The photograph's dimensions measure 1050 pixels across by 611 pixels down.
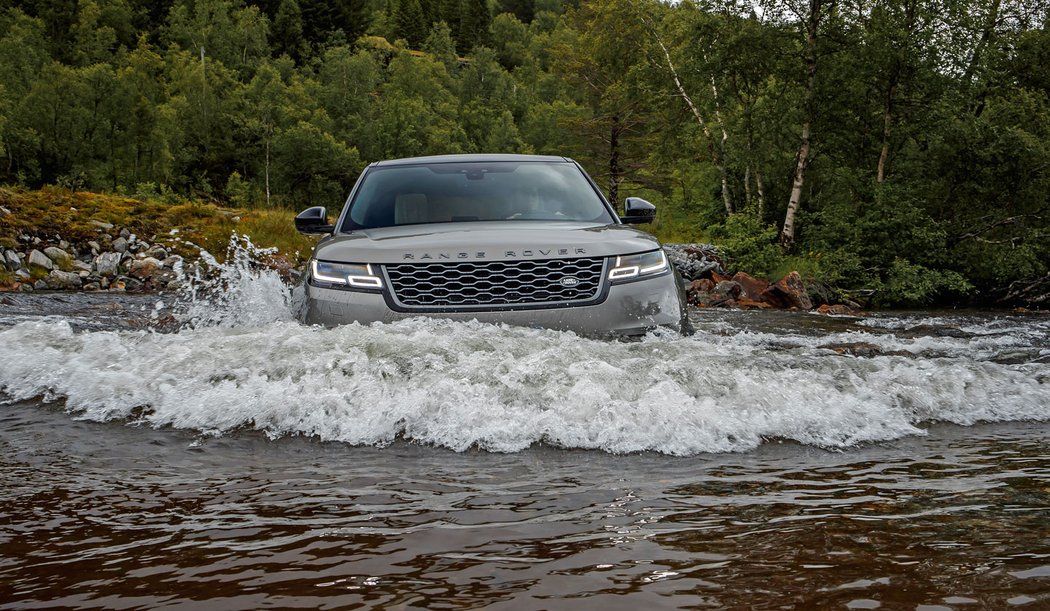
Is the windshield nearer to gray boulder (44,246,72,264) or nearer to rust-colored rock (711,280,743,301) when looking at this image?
rust-colored rock (711,280,743,301)

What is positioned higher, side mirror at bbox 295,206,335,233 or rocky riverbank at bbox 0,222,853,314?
side mirror at bbox 295,206,335,233

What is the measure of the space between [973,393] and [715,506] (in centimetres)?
242

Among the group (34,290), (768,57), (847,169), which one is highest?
(768,57)

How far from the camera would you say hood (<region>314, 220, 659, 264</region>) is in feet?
14.6

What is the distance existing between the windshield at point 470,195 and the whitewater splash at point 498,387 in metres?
1.54

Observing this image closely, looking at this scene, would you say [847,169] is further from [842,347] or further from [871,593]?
[871,593]

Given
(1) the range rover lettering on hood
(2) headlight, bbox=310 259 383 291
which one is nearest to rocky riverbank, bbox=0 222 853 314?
(1) the range rover lettering on hood

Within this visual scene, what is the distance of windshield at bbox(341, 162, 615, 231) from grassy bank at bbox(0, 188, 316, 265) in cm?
1287

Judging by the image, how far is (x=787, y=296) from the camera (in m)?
15.4

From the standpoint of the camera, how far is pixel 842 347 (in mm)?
6426

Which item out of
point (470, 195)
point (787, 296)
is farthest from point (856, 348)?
point (787, 296)

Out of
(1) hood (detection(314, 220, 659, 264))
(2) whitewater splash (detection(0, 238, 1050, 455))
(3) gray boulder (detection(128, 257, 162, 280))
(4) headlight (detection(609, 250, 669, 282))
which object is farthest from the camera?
(3) gray boulder (detection(128, 257, 162, 280))

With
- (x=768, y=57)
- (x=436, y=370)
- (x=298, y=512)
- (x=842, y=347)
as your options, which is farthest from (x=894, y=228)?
(x=298, y=512)

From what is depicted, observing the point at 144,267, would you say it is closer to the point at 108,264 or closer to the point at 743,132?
the point at 108,264
